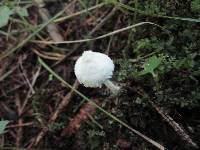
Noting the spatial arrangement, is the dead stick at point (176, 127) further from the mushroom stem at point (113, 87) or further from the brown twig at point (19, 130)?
the brown twig at point (19, 130)

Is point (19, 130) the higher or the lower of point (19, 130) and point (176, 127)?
the lower

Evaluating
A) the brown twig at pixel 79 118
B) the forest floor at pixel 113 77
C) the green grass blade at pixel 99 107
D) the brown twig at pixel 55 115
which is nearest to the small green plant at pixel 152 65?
the forest floor at pixel 113 77

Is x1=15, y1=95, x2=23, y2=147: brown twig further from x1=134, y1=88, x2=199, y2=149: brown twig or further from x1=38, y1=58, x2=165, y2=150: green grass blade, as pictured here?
x1=134, y1=88, x2=199, y2=149: brown twig

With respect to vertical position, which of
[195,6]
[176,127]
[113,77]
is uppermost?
[195,6]

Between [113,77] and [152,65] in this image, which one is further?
[113,77]

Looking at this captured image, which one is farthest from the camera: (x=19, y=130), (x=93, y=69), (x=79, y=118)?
(x=19, y=130)

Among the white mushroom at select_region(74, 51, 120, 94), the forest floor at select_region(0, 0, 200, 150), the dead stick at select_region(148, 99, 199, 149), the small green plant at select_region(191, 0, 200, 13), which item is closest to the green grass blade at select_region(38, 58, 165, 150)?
the forest floor at select_region(0, 0, 200, 150)

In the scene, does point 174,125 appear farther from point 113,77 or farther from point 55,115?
point 55,115

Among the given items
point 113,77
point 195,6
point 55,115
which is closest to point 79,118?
point 55,115

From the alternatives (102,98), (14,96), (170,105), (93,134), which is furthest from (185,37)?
(14,96)
